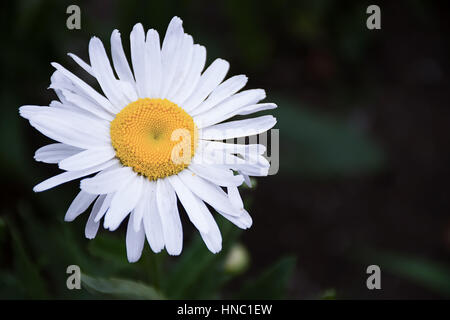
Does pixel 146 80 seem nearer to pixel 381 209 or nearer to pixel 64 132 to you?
pixel 64 132

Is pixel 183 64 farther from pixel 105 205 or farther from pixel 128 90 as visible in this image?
pixel 105 205

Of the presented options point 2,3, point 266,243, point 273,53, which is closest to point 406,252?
point 266,243

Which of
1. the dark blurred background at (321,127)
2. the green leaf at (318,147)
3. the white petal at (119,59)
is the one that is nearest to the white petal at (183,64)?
the white petal at (119,59)

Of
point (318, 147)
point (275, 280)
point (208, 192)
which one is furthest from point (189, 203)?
point (318, 147)

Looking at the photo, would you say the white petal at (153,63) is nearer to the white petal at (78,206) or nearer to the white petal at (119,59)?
the white petal at (119,59)

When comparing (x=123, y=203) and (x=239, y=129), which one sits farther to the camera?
(x=239, y=129)

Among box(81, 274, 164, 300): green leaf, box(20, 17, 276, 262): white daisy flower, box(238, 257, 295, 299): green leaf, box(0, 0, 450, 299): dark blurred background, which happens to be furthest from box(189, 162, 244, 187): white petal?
box(0, 0, 450, 299): dark blurred background
